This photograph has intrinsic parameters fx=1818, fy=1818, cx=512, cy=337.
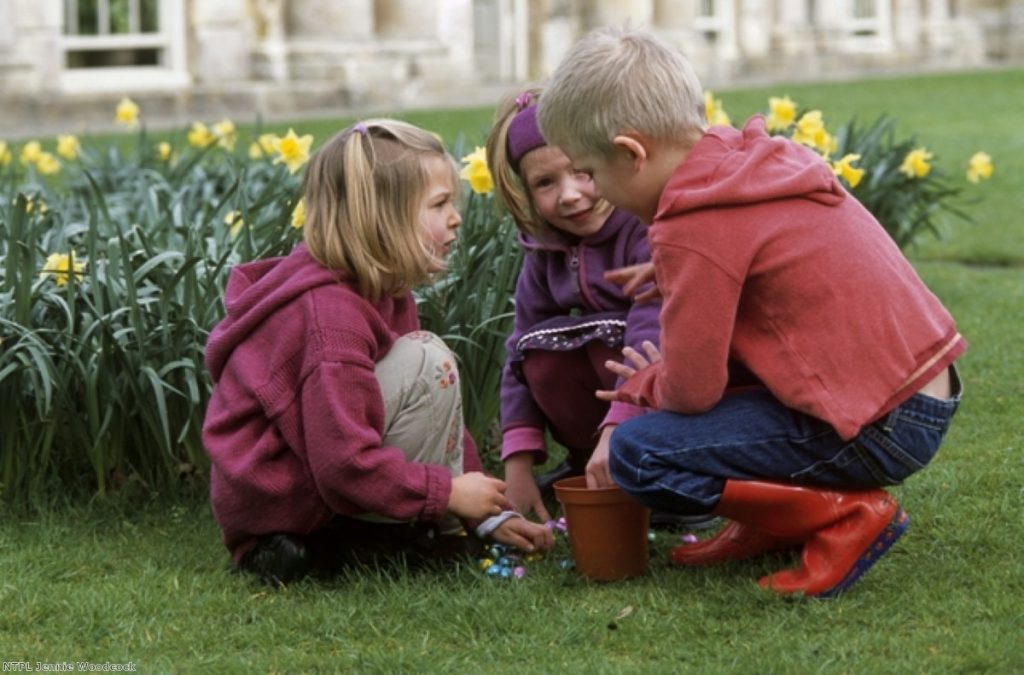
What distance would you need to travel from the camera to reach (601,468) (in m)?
3.21

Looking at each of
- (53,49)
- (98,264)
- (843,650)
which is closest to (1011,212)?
(98,264)

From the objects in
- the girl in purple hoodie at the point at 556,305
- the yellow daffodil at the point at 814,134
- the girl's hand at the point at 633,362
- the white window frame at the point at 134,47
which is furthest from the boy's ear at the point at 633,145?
the white window frame at the point at 134,47

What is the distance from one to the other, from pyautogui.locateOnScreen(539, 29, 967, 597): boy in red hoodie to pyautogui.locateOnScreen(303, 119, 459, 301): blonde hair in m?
0.32

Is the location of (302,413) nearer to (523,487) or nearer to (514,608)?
(514,608)

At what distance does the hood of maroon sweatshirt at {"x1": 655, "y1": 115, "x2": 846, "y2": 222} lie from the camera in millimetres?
2834

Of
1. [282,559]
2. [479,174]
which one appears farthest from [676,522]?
[479,174]

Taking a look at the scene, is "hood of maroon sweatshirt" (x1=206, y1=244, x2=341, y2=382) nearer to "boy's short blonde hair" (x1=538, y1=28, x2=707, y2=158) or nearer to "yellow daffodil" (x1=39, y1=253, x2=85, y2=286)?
"boy's short blonde hair" (x1=538, y1=28, x2=707, y2=158)

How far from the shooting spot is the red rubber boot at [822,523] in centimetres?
299

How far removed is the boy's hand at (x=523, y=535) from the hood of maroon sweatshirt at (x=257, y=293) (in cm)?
54

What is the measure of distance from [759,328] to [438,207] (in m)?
0.63

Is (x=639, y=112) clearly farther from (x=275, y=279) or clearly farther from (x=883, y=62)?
(x=883, y=62)

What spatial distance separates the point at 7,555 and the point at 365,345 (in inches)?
35.0

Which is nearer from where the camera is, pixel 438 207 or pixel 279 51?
pixel 438 207

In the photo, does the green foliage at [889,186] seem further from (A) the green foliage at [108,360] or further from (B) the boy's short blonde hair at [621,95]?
(B) the boy's short blonde hair at [621,95]
